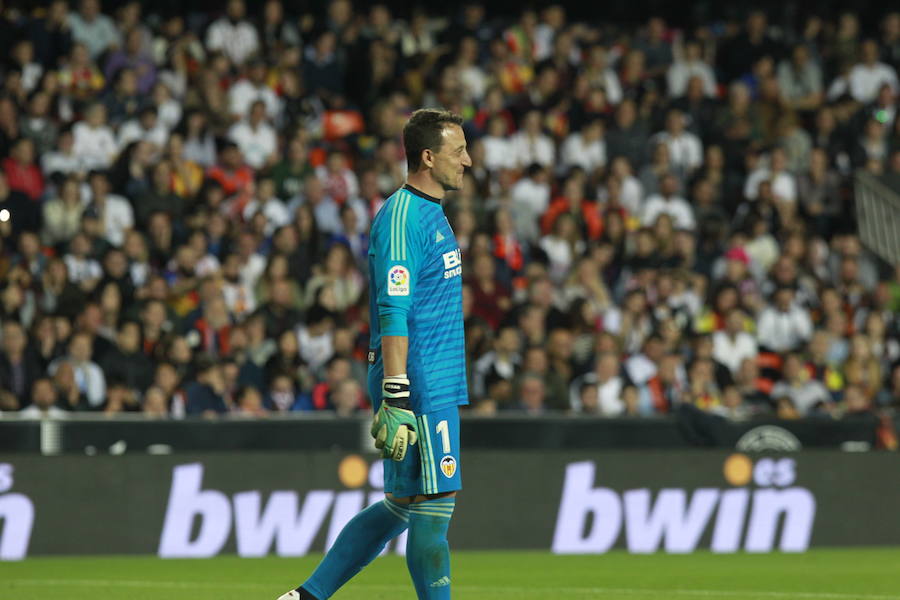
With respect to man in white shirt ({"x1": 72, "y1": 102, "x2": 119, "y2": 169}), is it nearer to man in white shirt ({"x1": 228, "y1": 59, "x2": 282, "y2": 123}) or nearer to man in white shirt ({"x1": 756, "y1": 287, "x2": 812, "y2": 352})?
man in white shirt ({"x1": 228, "y1": 59, "x2": 282, "y2": 123})

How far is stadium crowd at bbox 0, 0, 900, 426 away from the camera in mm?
14891

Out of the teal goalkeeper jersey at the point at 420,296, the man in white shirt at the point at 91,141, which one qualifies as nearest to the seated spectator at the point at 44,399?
the man in white shirt at the point at 91,141

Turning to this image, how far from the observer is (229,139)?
17.0 m

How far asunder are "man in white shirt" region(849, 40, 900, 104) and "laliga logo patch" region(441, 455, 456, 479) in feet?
49.0

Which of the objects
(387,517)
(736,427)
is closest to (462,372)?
(387,517)

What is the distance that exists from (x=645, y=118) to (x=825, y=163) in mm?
2142

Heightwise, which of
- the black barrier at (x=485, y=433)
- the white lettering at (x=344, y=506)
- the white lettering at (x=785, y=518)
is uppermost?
the black barrier at (x=485, y=433)

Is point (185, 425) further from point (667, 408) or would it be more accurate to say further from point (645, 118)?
point (645, 118)

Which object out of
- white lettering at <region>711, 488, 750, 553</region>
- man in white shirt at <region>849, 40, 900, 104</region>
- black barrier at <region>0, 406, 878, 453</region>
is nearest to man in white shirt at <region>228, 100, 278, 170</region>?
black barrier at <region>0, 406, 878, 453</region>

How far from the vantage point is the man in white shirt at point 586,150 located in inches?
728

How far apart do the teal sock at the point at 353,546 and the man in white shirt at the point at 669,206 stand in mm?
11522

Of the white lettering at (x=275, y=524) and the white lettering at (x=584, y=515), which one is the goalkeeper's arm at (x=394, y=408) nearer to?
the white lettering at (x=275, y=524)

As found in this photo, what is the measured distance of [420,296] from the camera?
6723 mm

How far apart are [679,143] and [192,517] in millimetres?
8073
